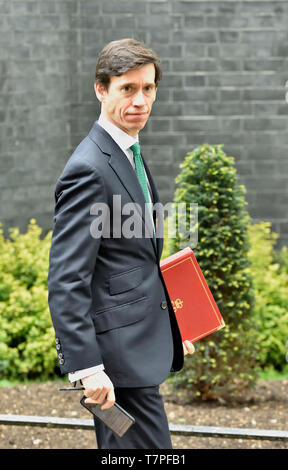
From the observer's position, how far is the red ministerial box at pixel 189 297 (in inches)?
113

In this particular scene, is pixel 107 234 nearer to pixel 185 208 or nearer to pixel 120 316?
pixel 120 316

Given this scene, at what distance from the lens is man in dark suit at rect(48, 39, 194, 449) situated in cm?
233

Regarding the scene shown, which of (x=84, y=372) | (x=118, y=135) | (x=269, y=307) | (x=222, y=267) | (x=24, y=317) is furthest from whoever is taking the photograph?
(x=269, y=307)

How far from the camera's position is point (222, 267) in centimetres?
500

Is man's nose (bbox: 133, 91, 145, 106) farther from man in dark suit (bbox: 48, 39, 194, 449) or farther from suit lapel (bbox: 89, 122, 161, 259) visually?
suit lapel (bbox: 89, 122, 161, 259)

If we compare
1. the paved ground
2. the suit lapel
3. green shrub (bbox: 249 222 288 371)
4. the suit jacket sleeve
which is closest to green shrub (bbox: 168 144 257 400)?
the paved ground

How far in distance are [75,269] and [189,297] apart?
0.76 metres

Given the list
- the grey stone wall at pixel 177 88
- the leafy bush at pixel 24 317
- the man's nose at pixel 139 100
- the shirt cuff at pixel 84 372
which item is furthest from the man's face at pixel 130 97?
the grey stone wall at pixel 177 88

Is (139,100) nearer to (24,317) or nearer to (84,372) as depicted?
(84,372)

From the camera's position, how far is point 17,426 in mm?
4652

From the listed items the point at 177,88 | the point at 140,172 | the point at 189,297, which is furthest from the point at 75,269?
the point at 177,88

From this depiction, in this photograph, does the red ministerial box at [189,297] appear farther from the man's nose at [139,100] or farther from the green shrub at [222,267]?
the green shrub at [222,267]

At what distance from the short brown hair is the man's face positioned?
2 centimetres

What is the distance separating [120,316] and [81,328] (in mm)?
207
